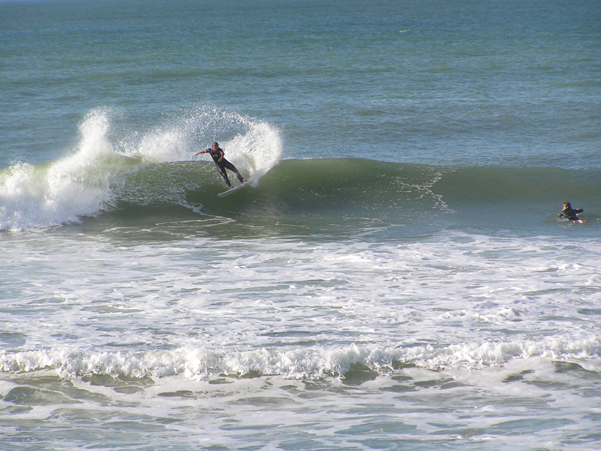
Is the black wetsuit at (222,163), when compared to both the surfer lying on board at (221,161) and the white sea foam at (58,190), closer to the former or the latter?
the surfer lying on board at (221,161)

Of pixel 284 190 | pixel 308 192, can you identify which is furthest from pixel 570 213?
pixel 284 190

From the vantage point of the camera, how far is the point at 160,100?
2914cm

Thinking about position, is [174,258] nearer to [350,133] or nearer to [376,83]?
[350,133]

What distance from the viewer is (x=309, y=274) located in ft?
32.2

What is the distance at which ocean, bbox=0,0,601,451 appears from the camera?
19.1 ft

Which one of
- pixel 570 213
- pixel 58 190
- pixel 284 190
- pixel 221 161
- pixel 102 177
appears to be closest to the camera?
pixel 570 213

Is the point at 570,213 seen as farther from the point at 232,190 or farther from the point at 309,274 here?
the point at 232,190

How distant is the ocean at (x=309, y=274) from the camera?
5836mm

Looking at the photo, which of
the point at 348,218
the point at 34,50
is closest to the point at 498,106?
the point at 348,218

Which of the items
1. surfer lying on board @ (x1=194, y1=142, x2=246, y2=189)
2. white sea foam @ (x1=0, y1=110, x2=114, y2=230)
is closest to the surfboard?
surfer lying on board @ (x1=194, y1=142, x2=246, y2=189)

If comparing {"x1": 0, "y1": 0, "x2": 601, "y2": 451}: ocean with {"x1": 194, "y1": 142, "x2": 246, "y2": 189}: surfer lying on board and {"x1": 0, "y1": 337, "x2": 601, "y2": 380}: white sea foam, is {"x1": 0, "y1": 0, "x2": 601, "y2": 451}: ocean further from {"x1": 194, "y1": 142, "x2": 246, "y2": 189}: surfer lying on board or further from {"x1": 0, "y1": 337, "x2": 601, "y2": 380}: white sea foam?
{"x1": 194, "y1": 142, "x2": 246, "y2": 189}: surfer lying on board

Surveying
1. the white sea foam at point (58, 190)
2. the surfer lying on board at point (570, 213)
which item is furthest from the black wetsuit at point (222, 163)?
the surfer lying on board at point (570, 213)

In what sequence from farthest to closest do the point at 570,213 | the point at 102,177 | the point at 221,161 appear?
the point at 102,177
the point at 221,161
the point at 570,213

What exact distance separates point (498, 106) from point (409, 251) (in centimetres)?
1618
